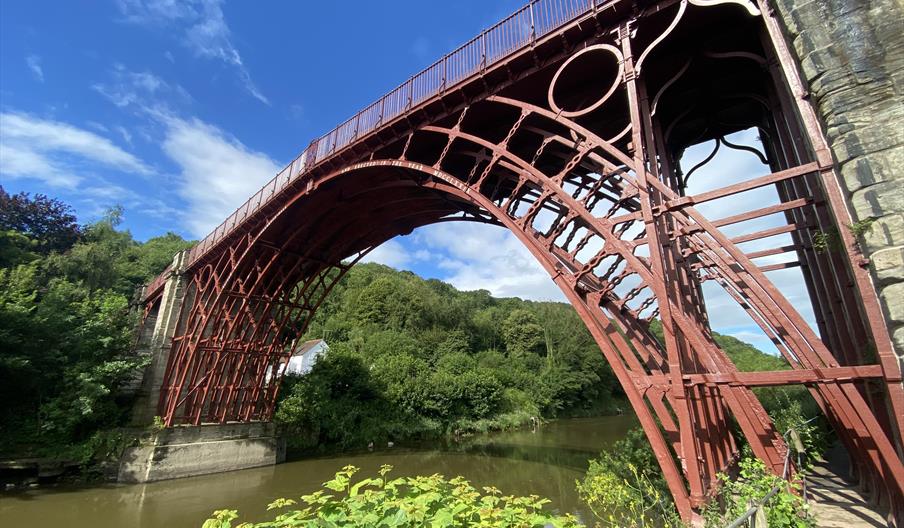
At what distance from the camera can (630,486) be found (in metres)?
6.28

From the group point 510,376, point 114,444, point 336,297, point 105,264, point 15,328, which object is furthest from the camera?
point 336,297

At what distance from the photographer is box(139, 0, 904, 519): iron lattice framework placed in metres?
4.55

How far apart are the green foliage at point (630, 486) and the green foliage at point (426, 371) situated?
17.1 m

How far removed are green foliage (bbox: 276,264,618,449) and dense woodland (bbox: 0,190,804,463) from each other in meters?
0.10

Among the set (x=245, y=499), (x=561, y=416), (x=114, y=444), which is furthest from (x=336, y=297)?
(x=245, y=499)

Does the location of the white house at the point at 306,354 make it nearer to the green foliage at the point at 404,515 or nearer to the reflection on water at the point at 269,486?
the reflection on water at the point at 269,486

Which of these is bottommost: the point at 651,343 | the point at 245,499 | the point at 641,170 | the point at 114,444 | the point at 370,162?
the point at 245,499

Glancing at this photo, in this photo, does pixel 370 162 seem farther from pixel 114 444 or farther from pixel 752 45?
pixel 114 444

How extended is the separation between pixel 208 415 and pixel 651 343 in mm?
19425

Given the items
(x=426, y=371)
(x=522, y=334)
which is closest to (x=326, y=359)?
(x=426, y=371)

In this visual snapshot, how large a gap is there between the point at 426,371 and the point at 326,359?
23.5 feet

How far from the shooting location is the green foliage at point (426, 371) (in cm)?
2305

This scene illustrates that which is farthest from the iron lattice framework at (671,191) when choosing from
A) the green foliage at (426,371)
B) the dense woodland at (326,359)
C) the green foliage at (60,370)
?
the green foliage at (426,371)

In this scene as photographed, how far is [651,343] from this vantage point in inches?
268
